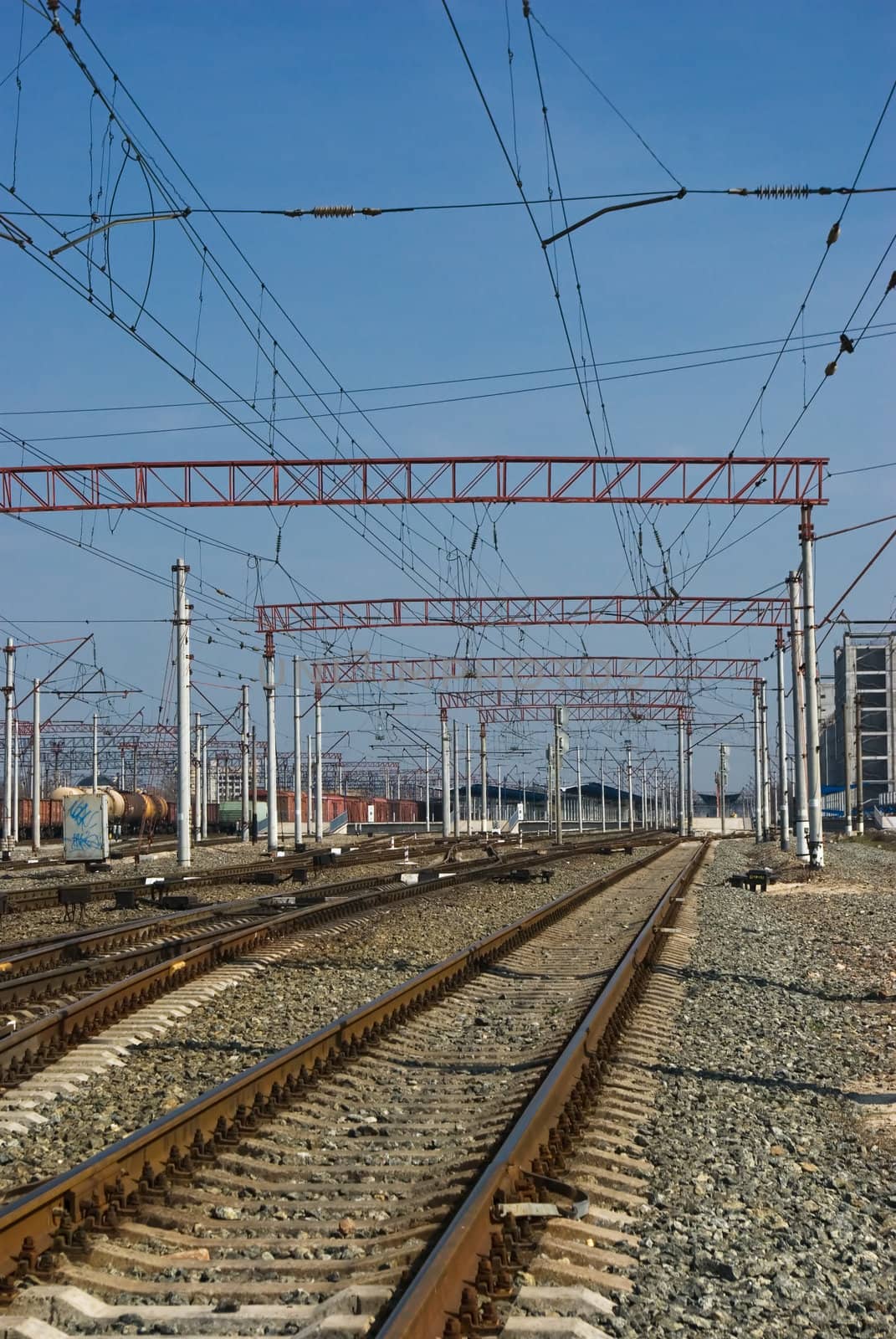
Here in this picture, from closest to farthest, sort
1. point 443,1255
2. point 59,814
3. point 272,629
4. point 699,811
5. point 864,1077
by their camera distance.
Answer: point 443,1255 → point 864,1077 → point 272,629 → point 59,814 → point 699,811

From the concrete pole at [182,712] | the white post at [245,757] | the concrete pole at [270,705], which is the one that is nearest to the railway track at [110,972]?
the concrete pole at [182,712]

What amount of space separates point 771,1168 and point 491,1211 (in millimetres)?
1946

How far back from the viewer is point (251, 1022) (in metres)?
Answer: 10.6

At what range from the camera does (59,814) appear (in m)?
65.9

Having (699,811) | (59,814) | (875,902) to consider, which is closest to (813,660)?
(875,902)

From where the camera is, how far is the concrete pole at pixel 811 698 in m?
30.9

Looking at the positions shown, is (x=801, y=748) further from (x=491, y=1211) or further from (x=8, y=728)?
(x=491, y=1211)

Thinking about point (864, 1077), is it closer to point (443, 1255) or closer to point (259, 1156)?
point (259, 1156)

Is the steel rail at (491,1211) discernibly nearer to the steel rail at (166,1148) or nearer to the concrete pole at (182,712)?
the steel rail at (166,1148)

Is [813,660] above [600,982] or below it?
above

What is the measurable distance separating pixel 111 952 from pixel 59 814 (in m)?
53.3

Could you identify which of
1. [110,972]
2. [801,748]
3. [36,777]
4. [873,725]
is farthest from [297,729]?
[873,725]

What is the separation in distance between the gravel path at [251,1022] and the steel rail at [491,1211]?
7.03 feet

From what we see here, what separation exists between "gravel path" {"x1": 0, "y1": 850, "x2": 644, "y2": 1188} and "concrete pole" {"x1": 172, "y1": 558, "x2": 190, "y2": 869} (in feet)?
43.3
